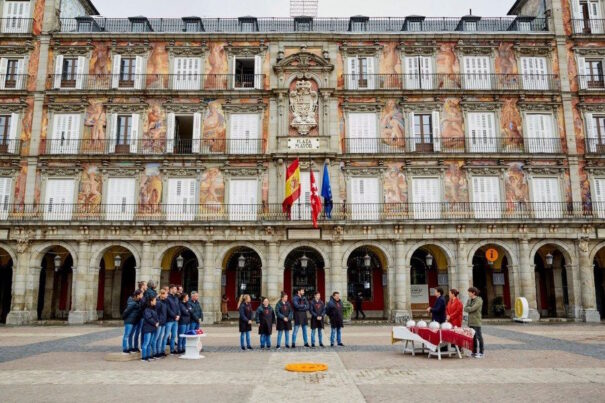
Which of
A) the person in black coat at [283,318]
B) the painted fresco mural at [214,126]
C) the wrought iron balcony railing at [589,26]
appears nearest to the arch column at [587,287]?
the wrought iron balcony railing at [589,26]

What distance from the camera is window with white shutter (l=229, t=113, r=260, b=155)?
27125 millimetres

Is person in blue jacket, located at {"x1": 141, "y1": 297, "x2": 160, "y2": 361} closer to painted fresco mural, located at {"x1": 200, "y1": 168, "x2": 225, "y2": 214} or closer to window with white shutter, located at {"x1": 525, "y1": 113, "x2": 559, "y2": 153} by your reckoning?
painted fresco mural, located at {"x1": 200, "y1": 168, "x2": 225, "y2": 214}

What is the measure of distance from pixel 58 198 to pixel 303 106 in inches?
550

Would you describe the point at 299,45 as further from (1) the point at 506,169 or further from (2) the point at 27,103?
(2) the point at 27,103

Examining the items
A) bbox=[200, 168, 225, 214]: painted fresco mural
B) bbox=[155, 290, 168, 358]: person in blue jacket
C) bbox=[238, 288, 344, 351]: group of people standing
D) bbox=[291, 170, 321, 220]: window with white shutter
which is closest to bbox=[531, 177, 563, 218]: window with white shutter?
bbox=[291, 170, 321, 220]: window with white shutter

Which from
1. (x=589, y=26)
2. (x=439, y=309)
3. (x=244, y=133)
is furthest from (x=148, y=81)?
(x=589, y=26)

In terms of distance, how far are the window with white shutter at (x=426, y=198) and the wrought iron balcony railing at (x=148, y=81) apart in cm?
1018

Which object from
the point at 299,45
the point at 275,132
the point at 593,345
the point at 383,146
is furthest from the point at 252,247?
the point at 593,345

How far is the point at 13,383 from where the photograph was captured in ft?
30.9

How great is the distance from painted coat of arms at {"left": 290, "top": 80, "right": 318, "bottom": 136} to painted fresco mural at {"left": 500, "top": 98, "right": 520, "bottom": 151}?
10.3 meters

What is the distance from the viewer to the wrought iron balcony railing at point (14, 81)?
90.4 ft

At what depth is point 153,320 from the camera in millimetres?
12445

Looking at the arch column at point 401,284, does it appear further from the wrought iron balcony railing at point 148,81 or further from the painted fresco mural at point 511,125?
the wrought iron balcony railing at point 148,81

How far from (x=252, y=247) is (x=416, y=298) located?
32.0ft
